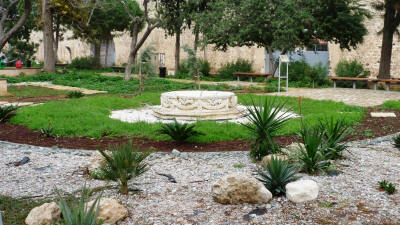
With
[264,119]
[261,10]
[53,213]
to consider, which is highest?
[261,10]

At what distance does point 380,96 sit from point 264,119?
10.3m

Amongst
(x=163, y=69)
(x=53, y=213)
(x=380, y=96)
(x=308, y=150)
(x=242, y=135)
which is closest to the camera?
(x=53, y=213)

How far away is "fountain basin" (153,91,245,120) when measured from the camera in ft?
34.0

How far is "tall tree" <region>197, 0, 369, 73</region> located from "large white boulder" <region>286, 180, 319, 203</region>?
48.8ft

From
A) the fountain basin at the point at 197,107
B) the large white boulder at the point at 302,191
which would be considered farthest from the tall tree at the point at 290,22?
the large white boulder at the point at 302,191

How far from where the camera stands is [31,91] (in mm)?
16688

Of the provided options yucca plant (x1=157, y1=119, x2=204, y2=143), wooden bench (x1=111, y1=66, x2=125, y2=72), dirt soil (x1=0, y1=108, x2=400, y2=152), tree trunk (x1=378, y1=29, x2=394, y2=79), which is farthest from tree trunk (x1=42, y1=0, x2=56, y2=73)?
yucca plant (x1=157, y1=119, x2=204, y2=143)

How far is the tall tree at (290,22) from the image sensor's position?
19062mm

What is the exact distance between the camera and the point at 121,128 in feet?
29.1

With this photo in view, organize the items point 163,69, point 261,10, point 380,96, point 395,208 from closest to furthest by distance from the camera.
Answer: point 395,208 < point 380,96 < point 261,10 < point 163,69

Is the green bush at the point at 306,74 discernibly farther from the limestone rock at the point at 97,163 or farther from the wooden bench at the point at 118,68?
the limestone rock at the point at 97,163

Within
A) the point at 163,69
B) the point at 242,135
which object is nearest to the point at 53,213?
the point at 242,135

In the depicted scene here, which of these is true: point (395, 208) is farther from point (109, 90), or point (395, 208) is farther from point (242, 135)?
point (109, 90)

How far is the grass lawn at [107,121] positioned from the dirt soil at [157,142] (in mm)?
229
